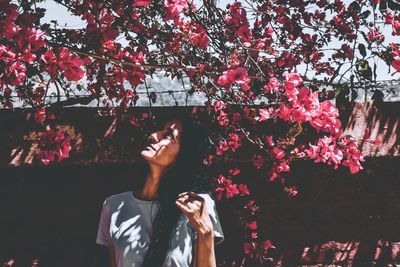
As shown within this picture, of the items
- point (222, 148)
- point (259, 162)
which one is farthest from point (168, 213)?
point (259, 162)

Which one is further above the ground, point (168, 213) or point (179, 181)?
point (179, 181)

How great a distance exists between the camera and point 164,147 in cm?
215

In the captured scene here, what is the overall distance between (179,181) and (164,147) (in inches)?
9.3

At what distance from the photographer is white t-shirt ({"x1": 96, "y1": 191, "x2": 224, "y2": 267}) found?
6.40 ft

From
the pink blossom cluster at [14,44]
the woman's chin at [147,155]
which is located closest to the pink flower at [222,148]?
the woman's chin at [147,155]

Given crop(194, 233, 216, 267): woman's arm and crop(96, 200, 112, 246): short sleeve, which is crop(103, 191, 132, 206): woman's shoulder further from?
crop(194, 233, 216, 267): woman's arm

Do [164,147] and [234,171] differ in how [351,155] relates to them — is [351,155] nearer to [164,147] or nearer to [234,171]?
[234,171]

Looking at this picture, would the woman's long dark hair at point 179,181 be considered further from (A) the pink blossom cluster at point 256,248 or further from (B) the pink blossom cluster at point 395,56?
(B) the pink blossom cluster at point 395,56

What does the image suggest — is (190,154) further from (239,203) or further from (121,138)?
(239,203)

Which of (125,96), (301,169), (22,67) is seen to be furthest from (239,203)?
(22,67)

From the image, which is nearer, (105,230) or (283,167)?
(105,230)

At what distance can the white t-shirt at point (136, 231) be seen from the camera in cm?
195

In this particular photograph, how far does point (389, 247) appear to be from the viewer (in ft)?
9.80

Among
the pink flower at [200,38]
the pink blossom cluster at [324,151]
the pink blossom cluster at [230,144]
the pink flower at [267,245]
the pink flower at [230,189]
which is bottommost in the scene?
the pink flower at [267,245]
